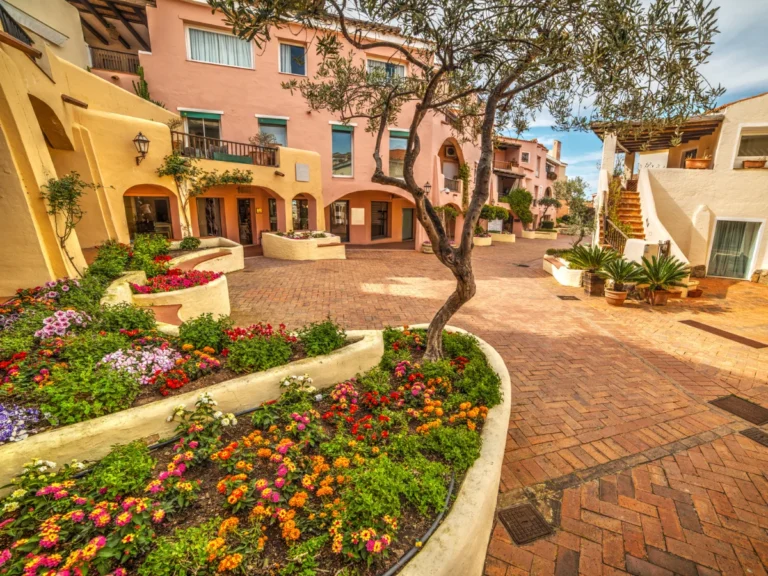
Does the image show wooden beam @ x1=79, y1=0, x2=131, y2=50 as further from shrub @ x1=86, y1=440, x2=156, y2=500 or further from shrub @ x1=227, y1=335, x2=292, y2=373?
shrub @ x1=86, y1=440, x2=156, y2=500

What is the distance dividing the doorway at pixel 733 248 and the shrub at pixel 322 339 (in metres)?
15.2

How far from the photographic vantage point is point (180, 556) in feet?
6.44

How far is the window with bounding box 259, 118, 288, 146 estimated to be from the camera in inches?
663

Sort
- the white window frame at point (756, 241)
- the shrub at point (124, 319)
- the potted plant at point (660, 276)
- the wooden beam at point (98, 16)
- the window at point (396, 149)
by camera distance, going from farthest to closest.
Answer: the window at point (396, 149) → the wooden beam at point (98, 16) → the white window frame at point (756, 241) → the potted plant at point (660, 276) → the shrub at point (124, 319)

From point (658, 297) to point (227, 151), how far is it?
1660 centimetres

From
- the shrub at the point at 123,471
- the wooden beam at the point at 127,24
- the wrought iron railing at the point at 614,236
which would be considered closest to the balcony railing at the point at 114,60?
the wooden beam at the point at 127,24

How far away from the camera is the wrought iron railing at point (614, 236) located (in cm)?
1245

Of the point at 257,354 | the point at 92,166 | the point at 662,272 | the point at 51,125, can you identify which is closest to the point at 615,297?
the point at 662,272

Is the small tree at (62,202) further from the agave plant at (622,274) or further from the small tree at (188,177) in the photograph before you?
the agave plant at (622,274)

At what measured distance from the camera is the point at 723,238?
12641 mm

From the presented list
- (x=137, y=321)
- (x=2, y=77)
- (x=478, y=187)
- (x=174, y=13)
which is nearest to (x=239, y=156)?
(x=174, y=13)

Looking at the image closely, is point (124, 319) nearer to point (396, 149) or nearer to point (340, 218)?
point (396, 149)

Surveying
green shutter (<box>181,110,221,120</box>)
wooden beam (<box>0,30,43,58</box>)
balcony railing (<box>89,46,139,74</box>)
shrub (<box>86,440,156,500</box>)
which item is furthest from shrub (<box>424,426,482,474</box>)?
balcony railing (<box>89,46,139,74</box>)

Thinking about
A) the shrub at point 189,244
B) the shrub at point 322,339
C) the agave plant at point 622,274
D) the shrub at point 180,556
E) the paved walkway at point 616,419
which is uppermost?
the shrub at point 189,244
